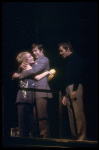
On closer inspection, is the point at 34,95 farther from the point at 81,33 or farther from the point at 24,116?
the point at 81,33

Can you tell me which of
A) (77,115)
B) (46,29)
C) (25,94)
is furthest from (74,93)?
(46,29)

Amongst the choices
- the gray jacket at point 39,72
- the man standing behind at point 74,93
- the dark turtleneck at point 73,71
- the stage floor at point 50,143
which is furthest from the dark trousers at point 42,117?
the dark turtleneck at point 73,71

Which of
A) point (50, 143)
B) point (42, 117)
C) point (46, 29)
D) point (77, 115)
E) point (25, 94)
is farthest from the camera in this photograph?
point (46, 29)

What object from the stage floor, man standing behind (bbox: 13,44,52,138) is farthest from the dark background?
the stage floor

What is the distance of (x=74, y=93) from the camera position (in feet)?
17.6

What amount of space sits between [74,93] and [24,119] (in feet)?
3.72

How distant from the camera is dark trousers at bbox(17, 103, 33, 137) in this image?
211 inches

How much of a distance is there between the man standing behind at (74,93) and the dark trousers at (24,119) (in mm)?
808

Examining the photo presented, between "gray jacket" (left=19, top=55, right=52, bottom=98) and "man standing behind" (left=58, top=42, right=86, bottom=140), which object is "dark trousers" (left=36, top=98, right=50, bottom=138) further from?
"man standing behind" (left=58, top=42, right=86, bottom=140)

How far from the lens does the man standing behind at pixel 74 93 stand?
5266mm

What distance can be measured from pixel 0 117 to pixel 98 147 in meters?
1.91

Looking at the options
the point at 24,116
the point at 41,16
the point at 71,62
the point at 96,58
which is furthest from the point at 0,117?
the point at 41,16

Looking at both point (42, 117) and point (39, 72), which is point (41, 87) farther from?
point (42, 117)

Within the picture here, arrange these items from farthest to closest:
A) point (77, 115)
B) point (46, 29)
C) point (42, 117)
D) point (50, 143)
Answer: point (46, 29), point (42, 117), point (77, 115), point (50, 143)
